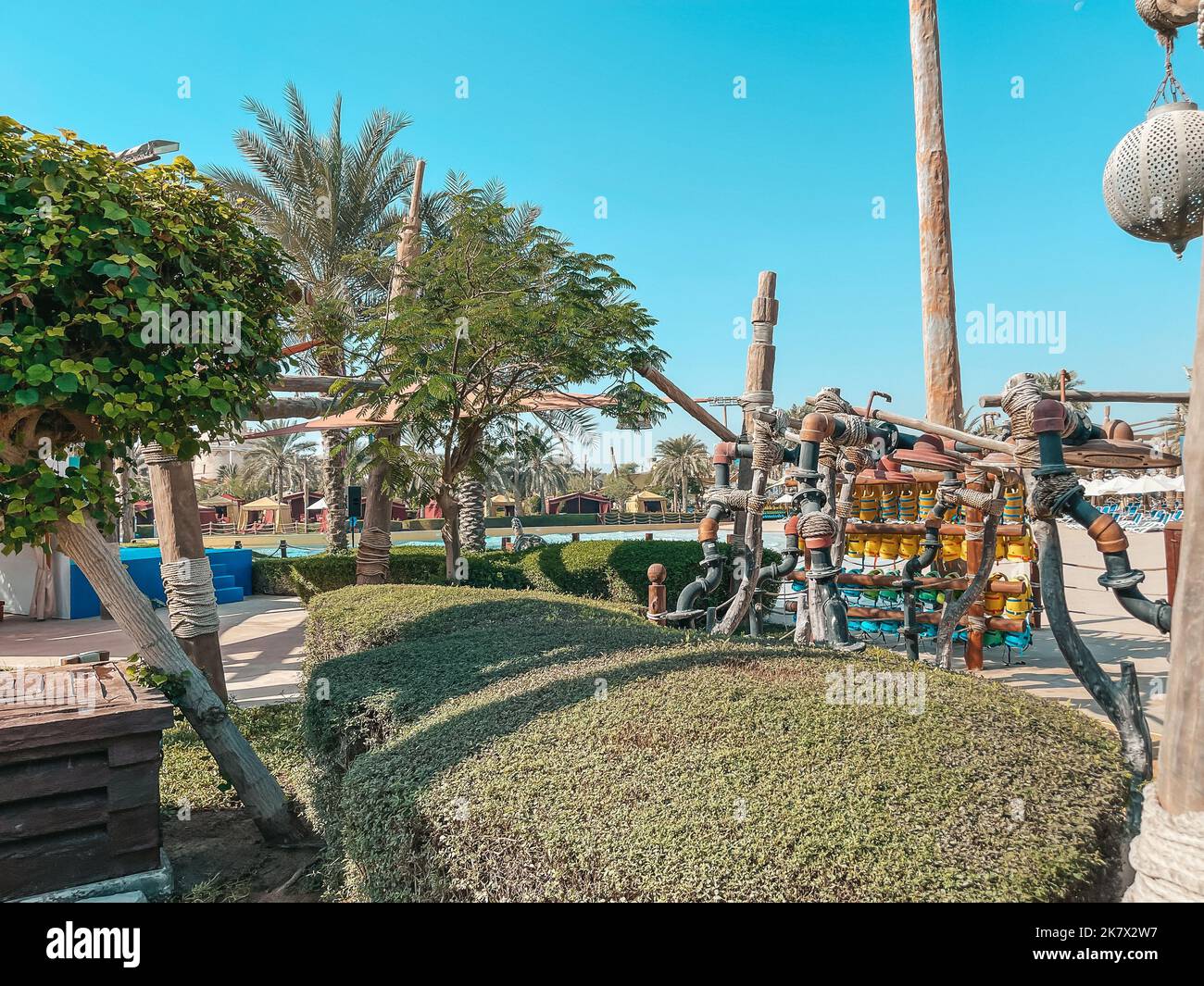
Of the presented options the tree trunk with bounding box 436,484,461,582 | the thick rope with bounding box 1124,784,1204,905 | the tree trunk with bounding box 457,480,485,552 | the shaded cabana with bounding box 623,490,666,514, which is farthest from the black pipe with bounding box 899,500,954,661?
the shaded cabana with bounding box 623,490,666,514

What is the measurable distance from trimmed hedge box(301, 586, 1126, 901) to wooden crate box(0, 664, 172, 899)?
3.00ft

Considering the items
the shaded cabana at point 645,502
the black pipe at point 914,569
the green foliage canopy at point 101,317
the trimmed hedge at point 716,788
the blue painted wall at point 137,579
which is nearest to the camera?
the trimmed hedge at point 716,788

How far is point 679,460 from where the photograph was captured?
56250 mm

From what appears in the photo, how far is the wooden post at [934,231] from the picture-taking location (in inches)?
286

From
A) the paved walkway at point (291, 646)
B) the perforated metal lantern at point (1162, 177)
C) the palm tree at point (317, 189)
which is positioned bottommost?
the paved walkway at point (291, 646)

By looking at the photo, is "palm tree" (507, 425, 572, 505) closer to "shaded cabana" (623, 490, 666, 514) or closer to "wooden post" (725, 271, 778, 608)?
"shaded cabana" (623, 490, 666, 514)

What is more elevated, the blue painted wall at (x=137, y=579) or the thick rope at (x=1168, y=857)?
the thick rope at (x=1168, y=857)

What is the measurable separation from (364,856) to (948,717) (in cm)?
240

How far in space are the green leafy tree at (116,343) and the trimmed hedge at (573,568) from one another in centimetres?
639

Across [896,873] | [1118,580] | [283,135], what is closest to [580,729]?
[896,873]

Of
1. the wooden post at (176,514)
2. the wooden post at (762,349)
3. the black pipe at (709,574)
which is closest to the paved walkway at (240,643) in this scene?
the wooden post at (176,514)

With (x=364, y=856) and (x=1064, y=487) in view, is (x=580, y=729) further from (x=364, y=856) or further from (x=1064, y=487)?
(x=1064, y=487)

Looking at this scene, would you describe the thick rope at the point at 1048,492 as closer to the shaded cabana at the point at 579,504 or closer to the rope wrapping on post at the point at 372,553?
the rope wrapping on post at the point at 372,553

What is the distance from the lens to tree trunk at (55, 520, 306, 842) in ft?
13.8
